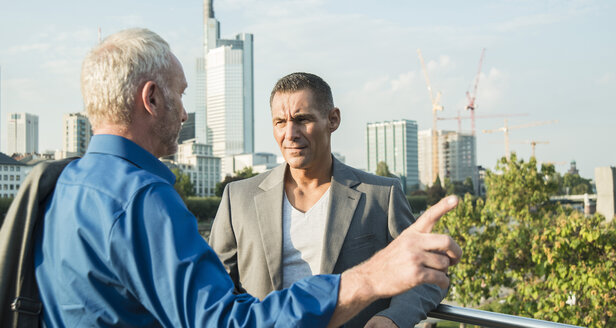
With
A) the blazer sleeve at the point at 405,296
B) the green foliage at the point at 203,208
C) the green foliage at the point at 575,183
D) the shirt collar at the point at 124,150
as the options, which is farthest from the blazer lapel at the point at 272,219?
the green foliage at the point at 575,183

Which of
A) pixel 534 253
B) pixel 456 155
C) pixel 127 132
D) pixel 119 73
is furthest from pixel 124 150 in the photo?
pixel 456 155

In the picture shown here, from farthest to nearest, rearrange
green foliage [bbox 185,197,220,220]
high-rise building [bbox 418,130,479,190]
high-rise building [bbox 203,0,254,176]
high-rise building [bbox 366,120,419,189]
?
high-rise building [bbox 203,0,254,176]
high-rise building [bbox 366,120,419,189]
high-rise building [bbox 418,130,479,190]
green foliage [bbox 185,197,220,220]

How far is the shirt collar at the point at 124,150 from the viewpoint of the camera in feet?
4.58

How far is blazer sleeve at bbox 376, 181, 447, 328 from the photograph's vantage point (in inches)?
85.8

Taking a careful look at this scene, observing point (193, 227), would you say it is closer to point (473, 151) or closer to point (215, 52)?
point (473, 151)

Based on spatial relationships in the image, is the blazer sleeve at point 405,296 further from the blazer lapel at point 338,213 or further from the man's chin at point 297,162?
the man's chin at point 297,162

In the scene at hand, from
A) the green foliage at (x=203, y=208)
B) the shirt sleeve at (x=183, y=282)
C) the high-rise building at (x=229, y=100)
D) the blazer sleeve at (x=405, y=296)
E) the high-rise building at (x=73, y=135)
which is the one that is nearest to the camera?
the shirt sleeve at (x=183, y=282)

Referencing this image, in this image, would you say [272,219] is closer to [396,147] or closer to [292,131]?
[292,131]

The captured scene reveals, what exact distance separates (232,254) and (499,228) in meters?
11.8

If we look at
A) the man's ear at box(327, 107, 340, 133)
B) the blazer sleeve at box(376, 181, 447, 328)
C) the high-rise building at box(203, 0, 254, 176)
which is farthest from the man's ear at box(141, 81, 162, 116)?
the high-rise building at box(203, 0, 254, 176)

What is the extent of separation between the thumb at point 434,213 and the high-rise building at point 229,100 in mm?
184753

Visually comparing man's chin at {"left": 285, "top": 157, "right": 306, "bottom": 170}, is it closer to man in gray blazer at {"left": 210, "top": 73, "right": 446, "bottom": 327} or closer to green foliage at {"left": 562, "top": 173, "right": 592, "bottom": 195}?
man in gray blazer at {"left": 210, "top": 73, "right": 446, "bottom": 327}

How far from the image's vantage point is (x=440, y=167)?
157000 mm

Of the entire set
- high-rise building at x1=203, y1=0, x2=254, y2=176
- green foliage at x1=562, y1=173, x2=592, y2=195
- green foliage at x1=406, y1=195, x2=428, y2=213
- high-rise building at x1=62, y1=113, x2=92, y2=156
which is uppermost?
high-rise building at x1=203, y1=0, x2=254, y2=176
